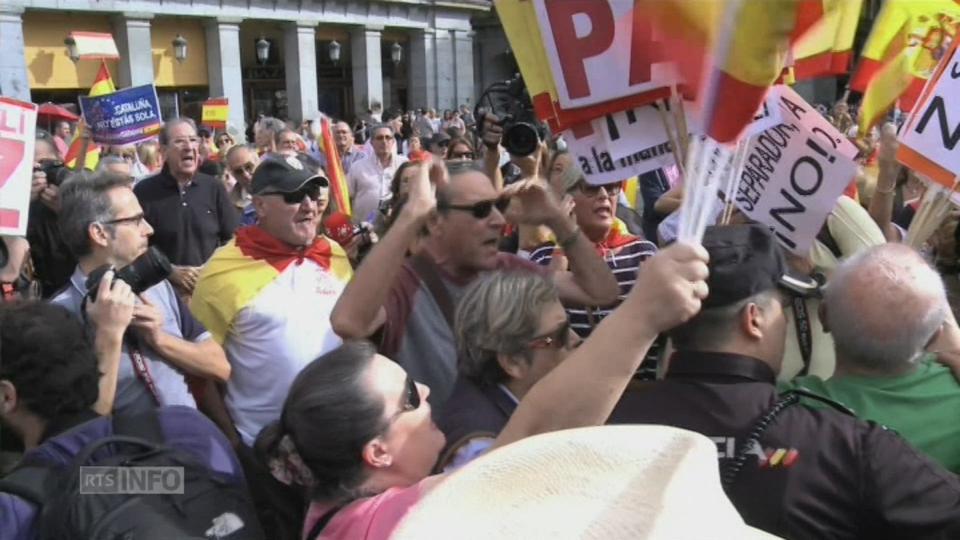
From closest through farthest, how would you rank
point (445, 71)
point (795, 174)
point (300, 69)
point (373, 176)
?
point (795, 174)
point (373, 176)
point (300, 69)
point (445, 71)

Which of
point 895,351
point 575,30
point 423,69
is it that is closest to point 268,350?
point 575,30

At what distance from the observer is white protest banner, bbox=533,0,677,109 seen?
2.33 metres

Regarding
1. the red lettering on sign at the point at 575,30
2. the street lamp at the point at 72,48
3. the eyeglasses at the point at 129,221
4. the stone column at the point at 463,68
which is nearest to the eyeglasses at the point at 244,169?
the eyeglasses at the point at 129,221

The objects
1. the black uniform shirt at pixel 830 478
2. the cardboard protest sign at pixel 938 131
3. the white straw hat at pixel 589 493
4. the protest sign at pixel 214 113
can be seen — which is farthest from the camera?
the protest sign at pixel 214 113

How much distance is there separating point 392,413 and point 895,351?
1.03 metres

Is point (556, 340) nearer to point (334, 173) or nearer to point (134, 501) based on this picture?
point (134, 501)

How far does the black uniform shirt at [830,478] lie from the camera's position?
1625mm

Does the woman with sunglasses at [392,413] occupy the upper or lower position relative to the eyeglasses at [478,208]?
lower

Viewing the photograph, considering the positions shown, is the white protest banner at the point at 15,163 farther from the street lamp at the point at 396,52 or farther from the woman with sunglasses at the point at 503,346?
the street lamp at the point at 396,52

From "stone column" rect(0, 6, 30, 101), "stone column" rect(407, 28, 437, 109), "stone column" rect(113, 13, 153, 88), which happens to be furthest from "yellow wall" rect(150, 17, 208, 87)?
"stone column" rect(407, 28, 437, 109)

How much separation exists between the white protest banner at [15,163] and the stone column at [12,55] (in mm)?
16975

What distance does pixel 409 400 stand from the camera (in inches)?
72.4

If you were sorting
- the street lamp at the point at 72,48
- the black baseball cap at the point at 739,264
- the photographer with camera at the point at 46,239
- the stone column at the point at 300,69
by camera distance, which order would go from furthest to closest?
the stone column at the point at 300,69 < the street lamp at the point at 72,48 < the photographer with camera at the point at 46,239 < the black baseball cap at the point at 739,264

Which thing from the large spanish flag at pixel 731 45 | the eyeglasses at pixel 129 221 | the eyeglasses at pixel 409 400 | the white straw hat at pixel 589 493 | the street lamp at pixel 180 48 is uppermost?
the street lamp at pixel 180 48
